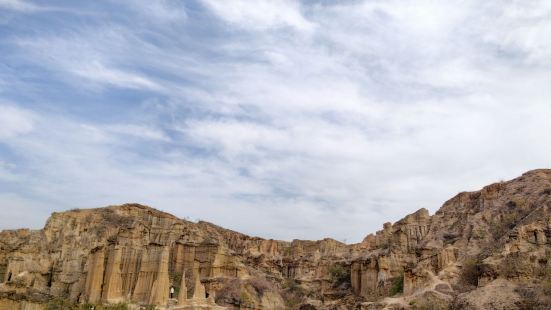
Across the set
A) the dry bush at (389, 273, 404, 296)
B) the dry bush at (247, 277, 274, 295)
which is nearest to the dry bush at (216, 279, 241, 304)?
the dry bush at (247, 277, 274, 295)

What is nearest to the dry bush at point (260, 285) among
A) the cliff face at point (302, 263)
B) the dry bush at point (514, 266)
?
the cliff face at point (302, 263)

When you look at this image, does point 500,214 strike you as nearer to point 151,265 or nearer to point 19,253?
point 151,265

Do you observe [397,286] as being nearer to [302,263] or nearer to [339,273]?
[339,273]

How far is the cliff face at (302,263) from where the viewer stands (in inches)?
1923

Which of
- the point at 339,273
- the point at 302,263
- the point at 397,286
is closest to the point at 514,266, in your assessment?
the point at 397,286

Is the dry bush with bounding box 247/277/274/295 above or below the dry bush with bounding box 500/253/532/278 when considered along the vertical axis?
above

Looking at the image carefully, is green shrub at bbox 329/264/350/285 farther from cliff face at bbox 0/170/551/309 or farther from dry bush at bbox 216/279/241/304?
dry bush at bbox 216/279/241/304

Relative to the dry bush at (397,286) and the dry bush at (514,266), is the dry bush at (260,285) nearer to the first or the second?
the dry bush at (397,286)

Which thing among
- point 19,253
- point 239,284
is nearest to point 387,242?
point 239,284

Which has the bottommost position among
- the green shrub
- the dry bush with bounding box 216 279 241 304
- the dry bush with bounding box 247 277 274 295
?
the dry bush with bounding box 216 279 241 304

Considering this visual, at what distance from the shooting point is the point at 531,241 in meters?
49.7

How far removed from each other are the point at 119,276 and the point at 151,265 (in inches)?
157

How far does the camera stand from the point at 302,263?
10025cm

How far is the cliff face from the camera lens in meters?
48.8
